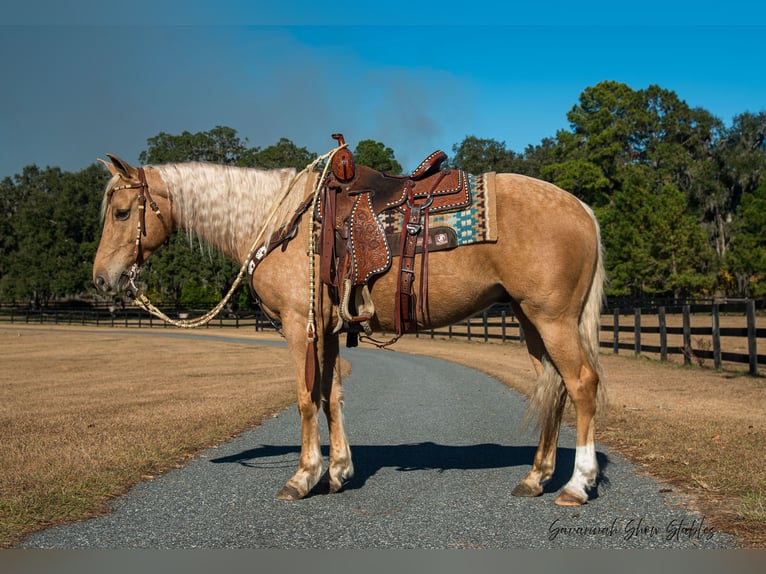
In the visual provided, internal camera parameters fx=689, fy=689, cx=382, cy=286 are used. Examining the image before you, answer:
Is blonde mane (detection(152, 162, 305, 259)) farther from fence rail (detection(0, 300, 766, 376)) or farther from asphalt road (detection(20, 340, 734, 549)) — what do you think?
asphalt road (detection(20, 340, 734, 549))

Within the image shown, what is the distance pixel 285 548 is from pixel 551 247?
2.74 metres

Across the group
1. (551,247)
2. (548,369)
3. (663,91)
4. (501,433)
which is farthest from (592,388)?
(663,91)

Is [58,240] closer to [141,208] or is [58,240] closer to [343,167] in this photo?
[141,208]

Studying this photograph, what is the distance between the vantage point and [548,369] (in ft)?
17.4

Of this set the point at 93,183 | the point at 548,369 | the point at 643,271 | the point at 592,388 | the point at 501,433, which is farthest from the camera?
the point at 93,183

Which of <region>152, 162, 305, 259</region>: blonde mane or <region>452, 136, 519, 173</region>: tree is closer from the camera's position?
<region>152, 162, 305, 259</region>: blonde mane

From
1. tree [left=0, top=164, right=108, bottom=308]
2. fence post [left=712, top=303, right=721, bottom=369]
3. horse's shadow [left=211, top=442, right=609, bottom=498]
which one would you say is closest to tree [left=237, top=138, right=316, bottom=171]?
tree [left=0, top=164, right=108, bottom=308]

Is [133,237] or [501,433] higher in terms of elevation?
[133,237]

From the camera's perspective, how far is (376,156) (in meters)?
47.1

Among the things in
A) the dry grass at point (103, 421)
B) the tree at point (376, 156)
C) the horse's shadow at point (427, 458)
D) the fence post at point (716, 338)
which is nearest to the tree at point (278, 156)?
the tree at point (376, 156)

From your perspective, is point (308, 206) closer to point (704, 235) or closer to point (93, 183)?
point (704, 235)

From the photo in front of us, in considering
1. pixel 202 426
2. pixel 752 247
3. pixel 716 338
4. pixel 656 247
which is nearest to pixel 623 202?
pixel 656 247

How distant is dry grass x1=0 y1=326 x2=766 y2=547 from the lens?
15.1 feet

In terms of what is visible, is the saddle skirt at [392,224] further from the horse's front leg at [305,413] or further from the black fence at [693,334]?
the black fence at [693,334]
